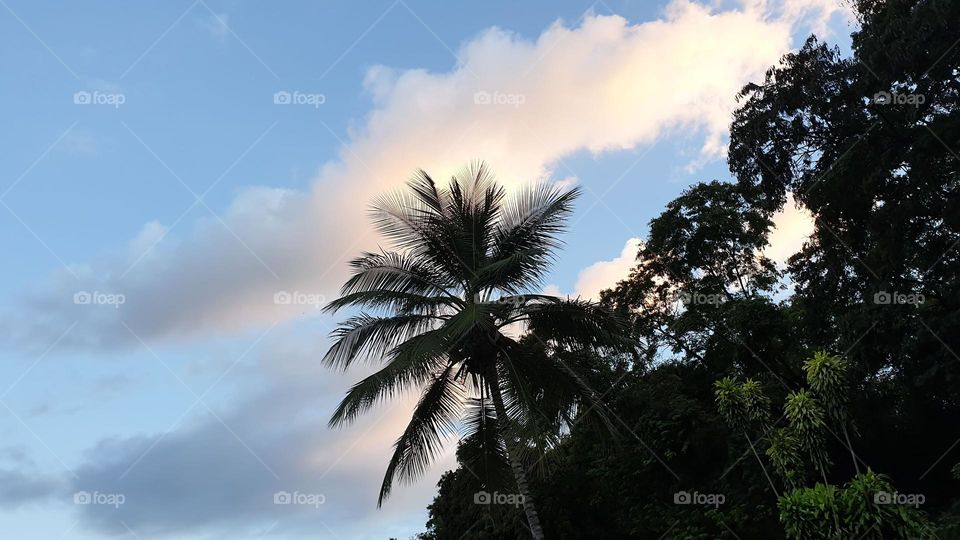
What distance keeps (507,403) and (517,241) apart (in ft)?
12.0

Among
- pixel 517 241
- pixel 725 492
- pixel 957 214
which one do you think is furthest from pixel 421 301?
pixel 957 214

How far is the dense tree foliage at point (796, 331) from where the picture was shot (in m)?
20.8
